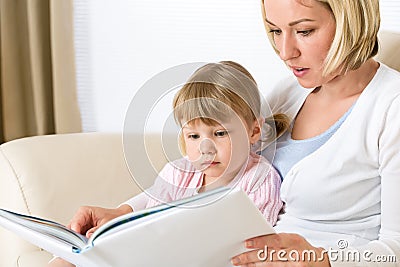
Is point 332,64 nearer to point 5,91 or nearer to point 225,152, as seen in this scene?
point 225,152

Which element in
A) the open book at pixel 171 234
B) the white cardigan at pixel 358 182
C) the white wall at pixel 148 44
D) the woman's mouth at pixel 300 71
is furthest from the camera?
the white wall at pixel 148 44

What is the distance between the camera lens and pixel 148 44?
288 cm

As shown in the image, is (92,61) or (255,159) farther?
(92,61)

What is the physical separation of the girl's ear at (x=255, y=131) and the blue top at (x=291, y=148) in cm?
7

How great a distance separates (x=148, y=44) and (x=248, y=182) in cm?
151

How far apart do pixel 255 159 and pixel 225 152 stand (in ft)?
0.46

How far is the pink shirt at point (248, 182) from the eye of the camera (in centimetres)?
147

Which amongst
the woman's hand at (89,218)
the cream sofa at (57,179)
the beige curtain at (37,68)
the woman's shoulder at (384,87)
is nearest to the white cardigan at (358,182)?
the woman's shoulder at (384,87)

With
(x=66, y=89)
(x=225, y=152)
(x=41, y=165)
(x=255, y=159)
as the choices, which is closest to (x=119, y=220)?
(x=225, y=152)

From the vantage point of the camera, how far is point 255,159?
1507 millimetres

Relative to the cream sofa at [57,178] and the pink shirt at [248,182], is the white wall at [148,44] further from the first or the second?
the pink shirt at [248,182]

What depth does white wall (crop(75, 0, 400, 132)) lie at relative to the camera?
9.00 feet

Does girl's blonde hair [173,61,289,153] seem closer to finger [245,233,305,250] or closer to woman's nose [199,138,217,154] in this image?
woman's nose [199,138,217,154]

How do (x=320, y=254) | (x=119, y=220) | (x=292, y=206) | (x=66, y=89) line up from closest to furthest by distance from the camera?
(x=119, y=220), (x=320, y=254), (x=292, y=206), (x=66, y=89)
